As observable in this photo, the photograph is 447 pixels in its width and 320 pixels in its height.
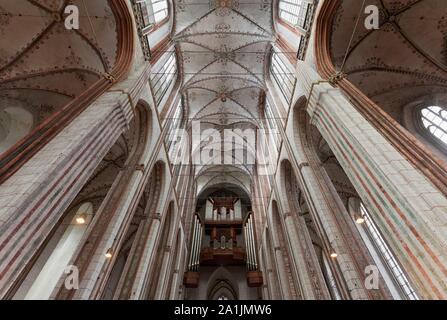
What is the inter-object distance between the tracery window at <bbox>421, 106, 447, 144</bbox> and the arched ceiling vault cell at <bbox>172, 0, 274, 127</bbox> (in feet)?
24.9

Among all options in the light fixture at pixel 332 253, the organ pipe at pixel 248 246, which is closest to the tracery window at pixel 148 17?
the light fixture at pixel 332 253

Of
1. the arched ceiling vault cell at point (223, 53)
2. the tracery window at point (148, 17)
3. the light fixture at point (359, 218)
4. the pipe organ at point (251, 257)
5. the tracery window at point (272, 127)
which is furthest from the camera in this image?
the pipe organ at point (251, 257)

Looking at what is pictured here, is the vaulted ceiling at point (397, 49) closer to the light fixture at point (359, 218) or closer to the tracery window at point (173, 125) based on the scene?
the light fixture at point (359, 218)

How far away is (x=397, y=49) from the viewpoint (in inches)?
324

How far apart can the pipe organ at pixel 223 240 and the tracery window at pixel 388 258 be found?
627cm

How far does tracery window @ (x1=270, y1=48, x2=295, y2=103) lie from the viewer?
10083 mm

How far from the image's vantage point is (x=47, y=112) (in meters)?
9.42

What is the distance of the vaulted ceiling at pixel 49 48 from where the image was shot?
6855 millimetres

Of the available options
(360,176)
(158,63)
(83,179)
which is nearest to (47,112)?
(158,63)

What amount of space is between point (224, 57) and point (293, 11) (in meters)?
4.49

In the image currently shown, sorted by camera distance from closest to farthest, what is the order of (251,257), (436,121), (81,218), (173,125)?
(436,121), (81,218), (173,125), (251,257)

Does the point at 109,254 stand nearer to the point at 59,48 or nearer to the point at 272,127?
the point at 59,48

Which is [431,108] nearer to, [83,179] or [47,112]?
[83,179]

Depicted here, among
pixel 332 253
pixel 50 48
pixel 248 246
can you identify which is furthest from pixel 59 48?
pixel 248 246
